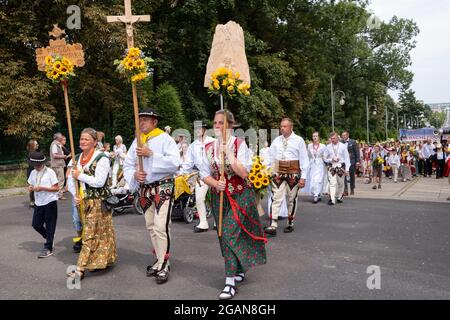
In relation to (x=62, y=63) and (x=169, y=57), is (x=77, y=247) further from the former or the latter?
(x=169, y=57)

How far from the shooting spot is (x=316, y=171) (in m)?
13.9

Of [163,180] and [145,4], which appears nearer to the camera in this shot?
[163,180]

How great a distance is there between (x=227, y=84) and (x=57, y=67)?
265cm

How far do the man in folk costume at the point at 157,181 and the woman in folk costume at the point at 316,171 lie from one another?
317 inches

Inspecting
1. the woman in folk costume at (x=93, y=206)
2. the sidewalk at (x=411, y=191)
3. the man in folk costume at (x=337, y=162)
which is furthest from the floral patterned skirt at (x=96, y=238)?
the sidewalk at (x=411, y=191)

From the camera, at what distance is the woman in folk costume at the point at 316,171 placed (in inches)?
536

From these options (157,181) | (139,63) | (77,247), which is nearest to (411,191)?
(77,247)

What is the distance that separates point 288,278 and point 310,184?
8.35 meters

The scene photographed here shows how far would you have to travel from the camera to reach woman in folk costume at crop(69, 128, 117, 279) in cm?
621

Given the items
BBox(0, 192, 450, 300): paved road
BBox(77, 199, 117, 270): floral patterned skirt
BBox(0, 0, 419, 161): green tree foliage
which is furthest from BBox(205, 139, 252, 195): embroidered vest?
BBox(0, 0, 419, 161): green tree foliage

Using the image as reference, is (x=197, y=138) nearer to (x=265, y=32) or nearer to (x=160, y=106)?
(x=160, y=106)

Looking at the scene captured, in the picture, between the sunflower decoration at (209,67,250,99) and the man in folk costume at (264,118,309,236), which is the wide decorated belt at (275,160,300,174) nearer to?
the man in folk costume at (264,118,309,236)

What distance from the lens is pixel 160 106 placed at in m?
23.2
